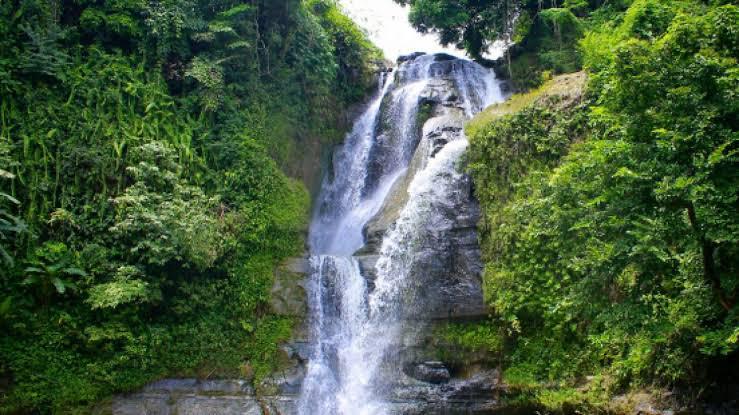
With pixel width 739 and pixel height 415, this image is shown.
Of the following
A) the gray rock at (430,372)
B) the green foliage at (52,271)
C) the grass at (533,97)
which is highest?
the grass at (533,97)

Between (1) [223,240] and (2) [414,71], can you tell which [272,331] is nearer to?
(1) [223,240]

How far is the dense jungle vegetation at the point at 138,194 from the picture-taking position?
10.3m

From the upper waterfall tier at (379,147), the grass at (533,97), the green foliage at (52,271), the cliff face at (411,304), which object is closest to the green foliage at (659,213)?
the cliff face at (411,304)

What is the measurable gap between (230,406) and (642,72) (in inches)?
380

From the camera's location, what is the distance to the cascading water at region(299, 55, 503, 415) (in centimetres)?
1180

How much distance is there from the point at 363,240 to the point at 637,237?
9.21 meters

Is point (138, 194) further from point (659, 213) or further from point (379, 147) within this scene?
point (659, 213)

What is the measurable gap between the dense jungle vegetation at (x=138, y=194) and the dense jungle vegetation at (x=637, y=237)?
5684 mm

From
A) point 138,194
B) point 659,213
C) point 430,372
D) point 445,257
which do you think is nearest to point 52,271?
point 138,194

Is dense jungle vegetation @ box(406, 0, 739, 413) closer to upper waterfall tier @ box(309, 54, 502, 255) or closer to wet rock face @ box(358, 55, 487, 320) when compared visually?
wet rock face @ box(358, 55, 487, 320)

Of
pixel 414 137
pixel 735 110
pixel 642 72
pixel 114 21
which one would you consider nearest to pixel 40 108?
pixel 114 21

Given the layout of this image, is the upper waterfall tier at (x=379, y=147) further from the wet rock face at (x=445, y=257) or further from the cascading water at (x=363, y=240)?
the wet rock face at (x=445, y=257)

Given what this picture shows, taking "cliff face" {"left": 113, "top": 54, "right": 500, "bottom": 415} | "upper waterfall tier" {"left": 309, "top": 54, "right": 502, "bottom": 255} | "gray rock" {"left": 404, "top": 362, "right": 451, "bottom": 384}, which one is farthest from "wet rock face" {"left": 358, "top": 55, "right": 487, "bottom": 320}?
"upper waterfall tier" {"left": 309, "top": 54, "right": 502, "bottom": 255}

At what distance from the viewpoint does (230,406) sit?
35.7 feet
